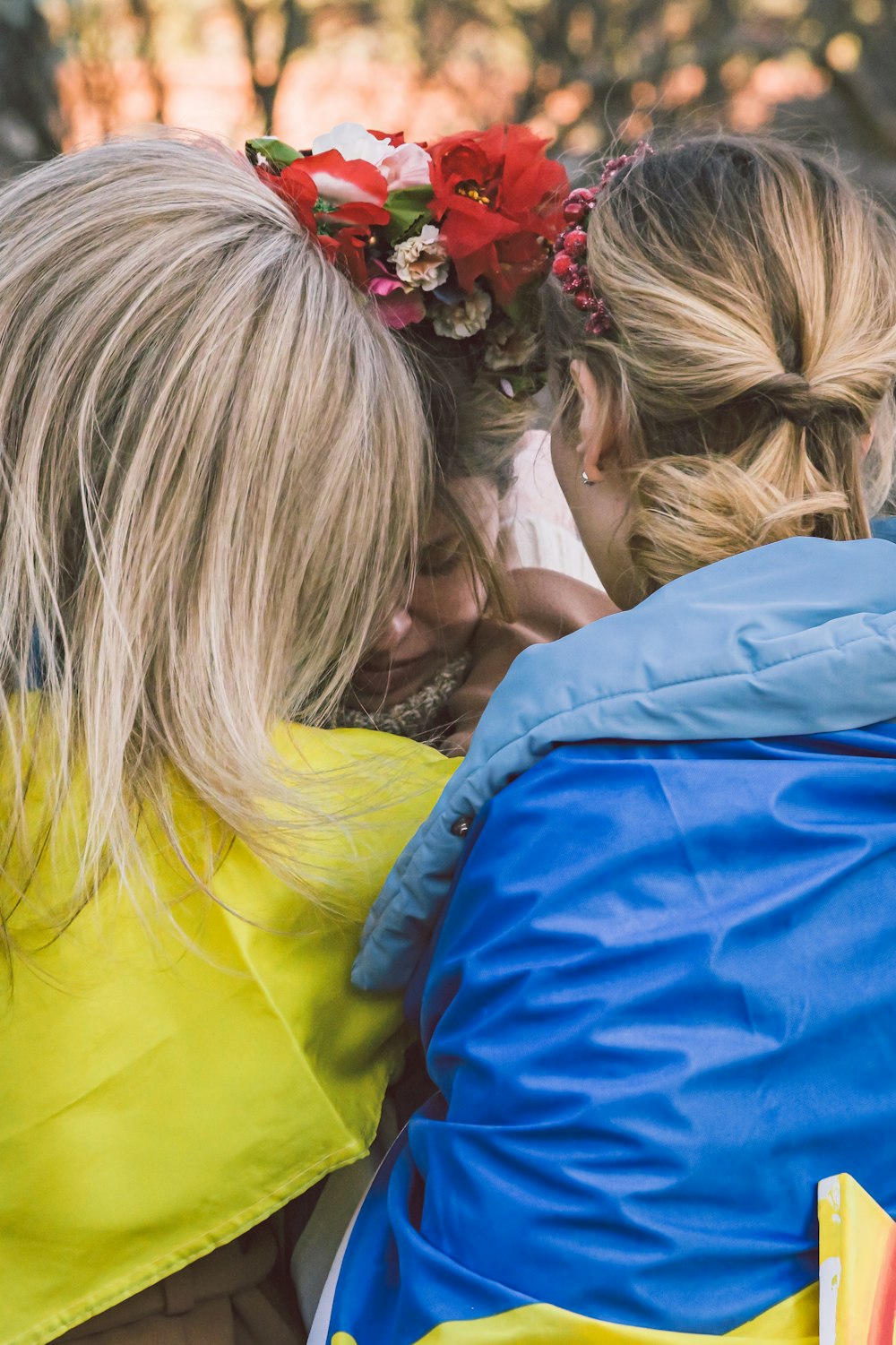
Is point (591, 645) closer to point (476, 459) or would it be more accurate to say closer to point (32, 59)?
point (476, 459)

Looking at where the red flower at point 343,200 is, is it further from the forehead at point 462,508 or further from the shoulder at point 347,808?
the shoulder at point 347,808

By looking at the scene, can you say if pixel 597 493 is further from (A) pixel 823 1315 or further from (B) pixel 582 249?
(A) pixel 823 1315

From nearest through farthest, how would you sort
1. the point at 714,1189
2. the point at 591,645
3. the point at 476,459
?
the point at 714,1189
the point at 591,645
the point at 476,459

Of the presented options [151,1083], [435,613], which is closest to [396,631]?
[435,613]

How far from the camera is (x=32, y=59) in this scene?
2.82 metres

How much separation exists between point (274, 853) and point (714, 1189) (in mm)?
397

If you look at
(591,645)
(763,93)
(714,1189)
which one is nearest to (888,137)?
(763,93)

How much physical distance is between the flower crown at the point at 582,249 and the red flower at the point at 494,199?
65mm

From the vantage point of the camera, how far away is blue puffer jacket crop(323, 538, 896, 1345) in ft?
2.15

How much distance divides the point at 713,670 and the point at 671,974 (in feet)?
0.63

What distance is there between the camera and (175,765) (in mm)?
926

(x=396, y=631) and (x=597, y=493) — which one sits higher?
(x=597, y=493)

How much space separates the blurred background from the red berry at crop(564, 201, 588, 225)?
1977 mm

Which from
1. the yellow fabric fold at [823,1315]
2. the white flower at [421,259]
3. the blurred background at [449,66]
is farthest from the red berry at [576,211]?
the blurred background at [449,66]
